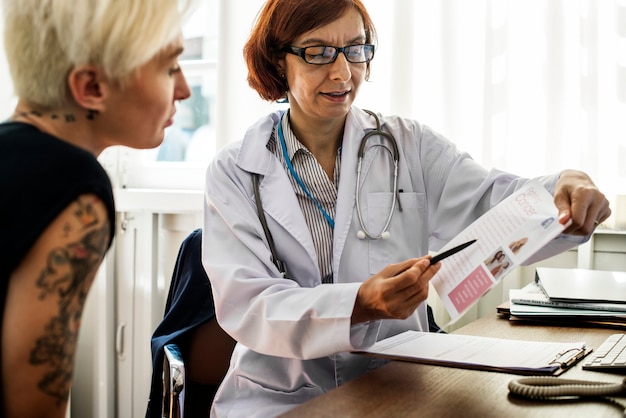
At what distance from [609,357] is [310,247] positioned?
62 cm

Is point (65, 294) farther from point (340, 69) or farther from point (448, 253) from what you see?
point (340, 69)

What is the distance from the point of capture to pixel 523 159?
2.15 metres

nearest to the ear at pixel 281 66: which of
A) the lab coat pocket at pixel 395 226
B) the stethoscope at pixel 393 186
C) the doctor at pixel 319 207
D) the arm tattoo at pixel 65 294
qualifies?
the doctor at pixel 319 207

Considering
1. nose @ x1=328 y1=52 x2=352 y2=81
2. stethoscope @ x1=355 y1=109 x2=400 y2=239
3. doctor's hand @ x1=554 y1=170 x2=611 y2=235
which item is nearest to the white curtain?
stethoscope @ x1=355 y1=109 x2=400 y2=239

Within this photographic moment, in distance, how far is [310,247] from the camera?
1.52 metres

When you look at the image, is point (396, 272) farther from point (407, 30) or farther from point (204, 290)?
point (407, 30)

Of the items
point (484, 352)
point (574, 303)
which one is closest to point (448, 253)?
point (484, 352)

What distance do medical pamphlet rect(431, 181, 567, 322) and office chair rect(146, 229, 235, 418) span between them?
2.44ft

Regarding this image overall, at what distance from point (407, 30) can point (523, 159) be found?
56 centimetres

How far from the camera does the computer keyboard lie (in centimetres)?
118

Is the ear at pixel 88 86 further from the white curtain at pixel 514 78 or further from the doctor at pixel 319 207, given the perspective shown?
the white curtain at pixel 514 78

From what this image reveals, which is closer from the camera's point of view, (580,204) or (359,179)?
(580,204)

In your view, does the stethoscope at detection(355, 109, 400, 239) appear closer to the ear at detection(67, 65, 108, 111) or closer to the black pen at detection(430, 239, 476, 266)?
the black pen at detection(430, 239, 476, 266)

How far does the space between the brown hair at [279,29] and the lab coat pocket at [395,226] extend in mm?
418
